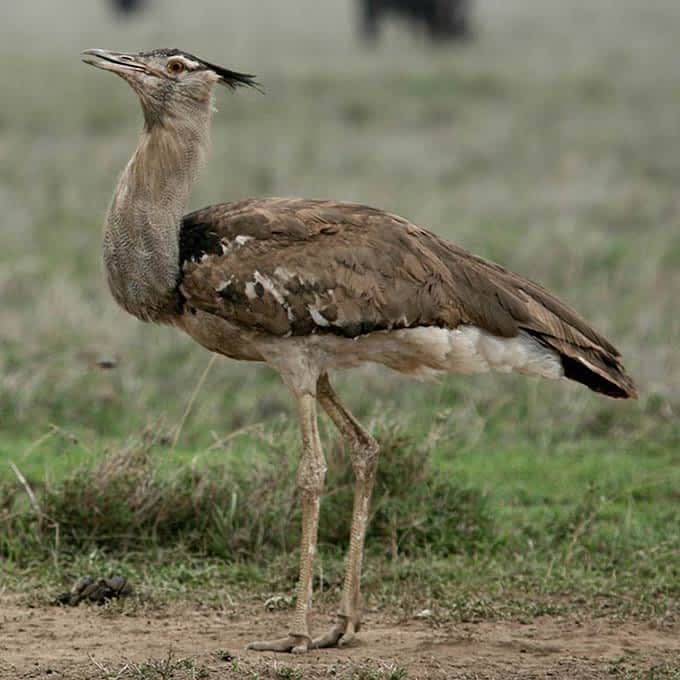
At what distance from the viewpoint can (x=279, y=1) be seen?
34.9 m

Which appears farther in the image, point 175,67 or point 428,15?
point 428,15

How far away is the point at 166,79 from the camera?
5488 mm

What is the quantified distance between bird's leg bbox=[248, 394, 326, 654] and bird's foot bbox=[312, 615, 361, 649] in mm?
48

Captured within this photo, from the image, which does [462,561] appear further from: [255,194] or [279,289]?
[255,194]

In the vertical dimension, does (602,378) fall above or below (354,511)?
above

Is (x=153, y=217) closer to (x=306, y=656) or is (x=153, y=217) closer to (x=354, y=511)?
(x=354, y=511)

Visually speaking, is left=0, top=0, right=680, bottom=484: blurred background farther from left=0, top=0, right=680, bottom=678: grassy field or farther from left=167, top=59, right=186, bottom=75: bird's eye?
left=167, top=59, right=186, bottom=75: bird's eye

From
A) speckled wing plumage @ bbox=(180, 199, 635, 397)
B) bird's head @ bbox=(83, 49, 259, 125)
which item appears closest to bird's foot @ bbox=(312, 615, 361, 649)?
speckled wing plumage @ bbox=(180, 199, 635, 397)

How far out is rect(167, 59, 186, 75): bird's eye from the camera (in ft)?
18.0

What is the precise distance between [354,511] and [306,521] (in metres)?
0.26

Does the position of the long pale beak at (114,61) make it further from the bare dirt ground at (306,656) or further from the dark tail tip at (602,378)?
the bare dirt ground at (306,656)

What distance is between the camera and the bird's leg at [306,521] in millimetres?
5301

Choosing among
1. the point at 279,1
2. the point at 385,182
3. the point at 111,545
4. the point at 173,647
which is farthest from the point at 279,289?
the point at 279,1

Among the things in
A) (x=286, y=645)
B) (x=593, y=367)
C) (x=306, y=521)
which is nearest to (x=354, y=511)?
(x=306, y=521)
